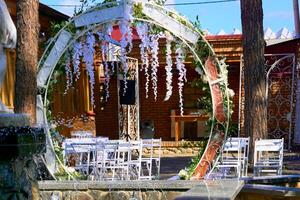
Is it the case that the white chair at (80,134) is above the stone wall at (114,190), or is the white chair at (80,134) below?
above

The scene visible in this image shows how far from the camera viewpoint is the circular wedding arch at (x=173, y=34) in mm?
10570

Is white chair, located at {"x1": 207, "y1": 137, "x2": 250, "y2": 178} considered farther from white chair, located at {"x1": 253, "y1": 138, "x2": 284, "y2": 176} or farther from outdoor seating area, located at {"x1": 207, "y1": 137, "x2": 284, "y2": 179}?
white chair, located at {"x1": 253, "y1": 138, "x2": 284, "y2": 176}

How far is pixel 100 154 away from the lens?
38.0 feet

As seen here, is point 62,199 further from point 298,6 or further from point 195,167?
point 298,6

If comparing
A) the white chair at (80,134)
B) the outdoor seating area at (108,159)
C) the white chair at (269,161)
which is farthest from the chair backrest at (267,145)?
the white chair at (80,134)

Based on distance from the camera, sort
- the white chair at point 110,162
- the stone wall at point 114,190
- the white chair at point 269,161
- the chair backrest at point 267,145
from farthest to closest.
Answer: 1. the chair backrest at point 267,145
2. the white chair at point 269,161
3. the white chair at point 110,162
4. the stone wall at point 114,190

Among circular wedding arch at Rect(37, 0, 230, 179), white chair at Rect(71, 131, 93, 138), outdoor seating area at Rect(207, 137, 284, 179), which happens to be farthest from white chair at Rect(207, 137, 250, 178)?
white chair at Rect(71, 131, 93, 138)

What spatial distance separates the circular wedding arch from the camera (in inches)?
416

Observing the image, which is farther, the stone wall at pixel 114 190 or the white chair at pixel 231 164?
the white chair at pixel 231 164

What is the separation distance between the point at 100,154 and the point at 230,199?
623cm

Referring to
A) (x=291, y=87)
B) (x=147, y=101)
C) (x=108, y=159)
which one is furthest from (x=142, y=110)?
(x=108, y=159)

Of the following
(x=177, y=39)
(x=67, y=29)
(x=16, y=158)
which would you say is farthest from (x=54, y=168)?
(x=16, y=158)

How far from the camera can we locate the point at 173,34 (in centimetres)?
1064

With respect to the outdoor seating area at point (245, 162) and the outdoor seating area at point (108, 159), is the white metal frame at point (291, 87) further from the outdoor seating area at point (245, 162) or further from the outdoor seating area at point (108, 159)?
the outdoor seating area at point (108, 159)
